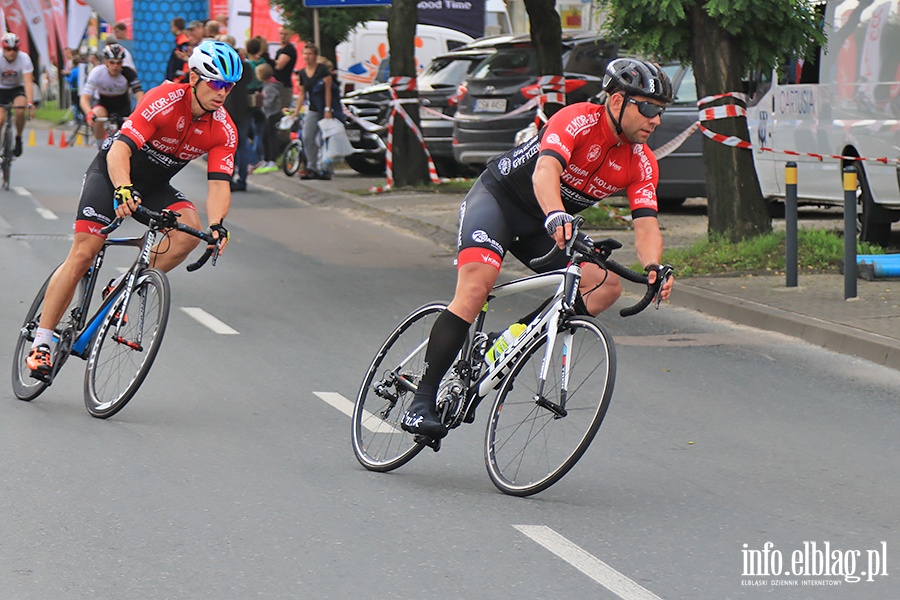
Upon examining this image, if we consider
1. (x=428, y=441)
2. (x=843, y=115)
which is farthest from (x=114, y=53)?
(x=428, y=441)

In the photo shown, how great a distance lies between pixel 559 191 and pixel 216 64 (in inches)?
83.3

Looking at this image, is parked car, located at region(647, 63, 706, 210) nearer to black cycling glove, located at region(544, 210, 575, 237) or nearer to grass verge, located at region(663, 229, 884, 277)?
grass verge, located at region(663, 229, 884, 277)

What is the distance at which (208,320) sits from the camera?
1123 centimetres

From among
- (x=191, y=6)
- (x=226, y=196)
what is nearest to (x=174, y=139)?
(x=226, y=196)

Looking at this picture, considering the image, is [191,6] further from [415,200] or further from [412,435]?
[412,435]

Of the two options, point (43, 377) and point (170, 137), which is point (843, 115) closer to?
point (170, 137)

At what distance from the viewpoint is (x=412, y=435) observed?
6.81 meters

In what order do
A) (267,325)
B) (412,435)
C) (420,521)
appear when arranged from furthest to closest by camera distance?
(267,325)
(412,435)
(420,521)

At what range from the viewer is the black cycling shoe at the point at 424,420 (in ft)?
21.2

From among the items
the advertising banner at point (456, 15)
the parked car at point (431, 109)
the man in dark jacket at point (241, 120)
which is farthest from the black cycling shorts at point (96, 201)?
the advertising banner at point (456, 15)

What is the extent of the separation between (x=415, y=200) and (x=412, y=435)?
14.0 meters

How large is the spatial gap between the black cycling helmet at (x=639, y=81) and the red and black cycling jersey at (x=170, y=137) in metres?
2.39

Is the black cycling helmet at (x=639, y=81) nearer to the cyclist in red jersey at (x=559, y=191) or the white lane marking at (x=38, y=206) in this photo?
the cyclist in red jersey at (x=559, y=191)

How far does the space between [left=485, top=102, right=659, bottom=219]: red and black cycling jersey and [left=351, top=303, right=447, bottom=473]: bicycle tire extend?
2.00 feet
